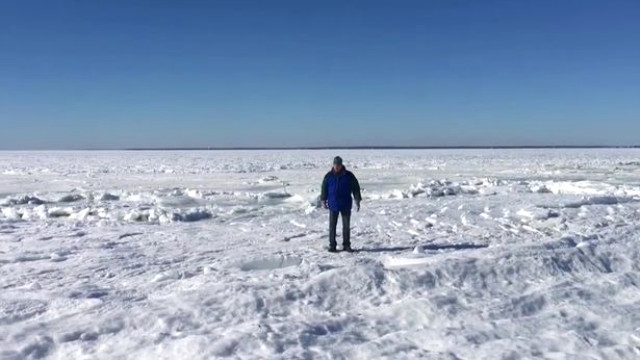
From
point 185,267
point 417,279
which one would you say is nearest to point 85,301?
point 185,267

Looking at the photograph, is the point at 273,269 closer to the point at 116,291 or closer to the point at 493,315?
the point at 116,291

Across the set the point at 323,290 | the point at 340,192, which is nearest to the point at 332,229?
the point at 340,192

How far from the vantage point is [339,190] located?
816 cm

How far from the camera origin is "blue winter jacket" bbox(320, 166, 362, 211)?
8.17 metres

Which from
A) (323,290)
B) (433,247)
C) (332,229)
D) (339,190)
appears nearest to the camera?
(323,290)

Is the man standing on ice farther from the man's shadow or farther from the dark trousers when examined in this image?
the man's shadow

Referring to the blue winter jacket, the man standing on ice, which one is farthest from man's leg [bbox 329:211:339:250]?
the blue winter jacket

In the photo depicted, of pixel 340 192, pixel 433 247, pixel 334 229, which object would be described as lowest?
pixel 433 247

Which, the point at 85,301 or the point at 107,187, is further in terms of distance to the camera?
the point at 107,187

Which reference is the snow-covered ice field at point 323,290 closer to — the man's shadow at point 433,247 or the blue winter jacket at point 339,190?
the man's shadow at point 433,247

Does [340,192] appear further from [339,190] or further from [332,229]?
[332,229]

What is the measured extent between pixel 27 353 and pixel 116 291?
1652 millimetres

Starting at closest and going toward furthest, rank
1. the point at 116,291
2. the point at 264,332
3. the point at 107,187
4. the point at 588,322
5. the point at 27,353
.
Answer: the point at 27,353, the point at 264,332, the point at 588,322, the point at 116,291, the point at 107,187

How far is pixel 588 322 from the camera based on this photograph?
515 cm
